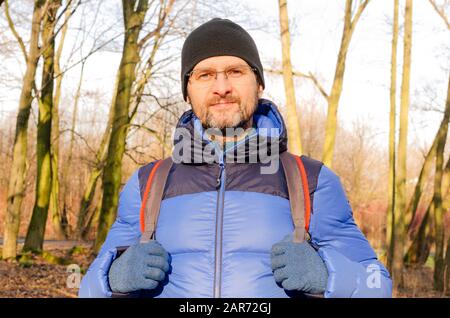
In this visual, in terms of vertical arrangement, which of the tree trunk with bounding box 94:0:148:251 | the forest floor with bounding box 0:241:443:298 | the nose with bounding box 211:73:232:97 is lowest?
the forest floor with bounding box 0:241:443:298

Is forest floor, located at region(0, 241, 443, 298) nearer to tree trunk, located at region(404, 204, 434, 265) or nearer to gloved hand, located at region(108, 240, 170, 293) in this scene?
tree trunk, located at region(404, 204, 434, 265)

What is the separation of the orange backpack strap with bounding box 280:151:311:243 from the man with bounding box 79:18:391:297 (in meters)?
0.03

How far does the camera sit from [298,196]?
7.06ft

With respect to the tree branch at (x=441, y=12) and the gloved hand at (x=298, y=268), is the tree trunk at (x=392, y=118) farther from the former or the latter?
the gloved hand at (x=298, y=268)

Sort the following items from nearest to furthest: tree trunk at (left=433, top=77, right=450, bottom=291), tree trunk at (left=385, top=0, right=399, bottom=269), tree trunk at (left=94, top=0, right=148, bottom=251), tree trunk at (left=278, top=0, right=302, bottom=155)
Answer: tree trunk at (left=278, top=0, right=302, bottom=155), tree trunk at (left=94, top=0, right=148, bottom=251), tree trunk at (left=433, top=77, right=450, bottom=291), tree trunk at (left=385, top=0, right=399, bottom=269)

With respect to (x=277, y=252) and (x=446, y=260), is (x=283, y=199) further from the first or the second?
(x=446, y=260)

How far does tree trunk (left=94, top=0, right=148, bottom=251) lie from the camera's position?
1447cm

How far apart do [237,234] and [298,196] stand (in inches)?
10.9

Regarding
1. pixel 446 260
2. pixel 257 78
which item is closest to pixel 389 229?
pixel 446 260

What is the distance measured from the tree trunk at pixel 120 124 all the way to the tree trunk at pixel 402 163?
7.01m

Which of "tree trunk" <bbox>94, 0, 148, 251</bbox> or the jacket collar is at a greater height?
"tree trunk" <bbox>94, 0, 148, 251</bbox>

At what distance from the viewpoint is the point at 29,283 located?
11.9m

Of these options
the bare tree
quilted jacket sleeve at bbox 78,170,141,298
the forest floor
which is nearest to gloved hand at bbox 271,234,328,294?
quilted jacket sleeve at bbox 78,170,141,298

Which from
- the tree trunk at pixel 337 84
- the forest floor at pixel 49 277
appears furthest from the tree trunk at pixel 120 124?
the tree trunk at pixel 337 84
